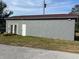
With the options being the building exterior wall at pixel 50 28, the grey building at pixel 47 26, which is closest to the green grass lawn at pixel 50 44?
the building exterior wall at pixel 50 28

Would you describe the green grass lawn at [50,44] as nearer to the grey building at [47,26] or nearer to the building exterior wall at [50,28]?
the building exterior wall at [50,28]

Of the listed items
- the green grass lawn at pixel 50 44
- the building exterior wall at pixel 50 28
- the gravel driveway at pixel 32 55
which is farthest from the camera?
the building exterior wall at pixel 50 28

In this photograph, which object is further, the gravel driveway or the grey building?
the grey building

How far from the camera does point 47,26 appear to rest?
33.4m

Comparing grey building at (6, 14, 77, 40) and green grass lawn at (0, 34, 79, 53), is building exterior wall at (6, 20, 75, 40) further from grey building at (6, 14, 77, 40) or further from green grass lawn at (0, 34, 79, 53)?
green grass lawn at (0, 34, 79, 53)

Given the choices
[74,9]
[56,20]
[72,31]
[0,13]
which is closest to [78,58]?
[72,31]

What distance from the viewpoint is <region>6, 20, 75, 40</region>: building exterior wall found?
3039 centimetres

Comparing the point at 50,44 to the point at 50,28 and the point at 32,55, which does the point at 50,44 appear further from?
the point at 32,55

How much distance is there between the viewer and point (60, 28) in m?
31.5

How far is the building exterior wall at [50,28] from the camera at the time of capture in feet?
99.7

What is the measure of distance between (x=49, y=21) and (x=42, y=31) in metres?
1.77

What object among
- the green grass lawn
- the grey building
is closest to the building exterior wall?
the grey building

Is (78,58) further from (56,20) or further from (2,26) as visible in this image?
(2,26)

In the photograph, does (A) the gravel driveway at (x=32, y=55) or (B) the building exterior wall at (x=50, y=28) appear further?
(B) the building exterior wall at (x=50, y=28)
